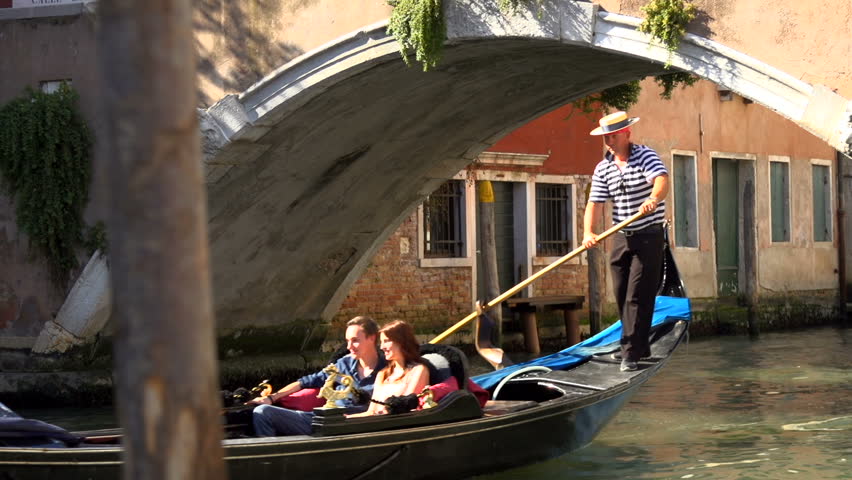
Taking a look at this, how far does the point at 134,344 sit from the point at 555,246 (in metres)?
8.95

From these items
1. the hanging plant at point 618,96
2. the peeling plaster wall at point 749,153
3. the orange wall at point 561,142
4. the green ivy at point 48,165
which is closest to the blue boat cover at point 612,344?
the hanging plant at point 618,96

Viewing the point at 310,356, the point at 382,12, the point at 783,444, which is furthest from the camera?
the point at 310,356

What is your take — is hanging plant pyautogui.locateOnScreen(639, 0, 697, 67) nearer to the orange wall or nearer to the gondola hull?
the gondola hull

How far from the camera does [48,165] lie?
240 inches

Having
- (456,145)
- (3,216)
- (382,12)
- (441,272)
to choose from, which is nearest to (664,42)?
(382,12)

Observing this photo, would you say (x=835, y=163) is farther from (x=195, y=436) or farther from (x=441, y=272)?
(x=195, y=436)

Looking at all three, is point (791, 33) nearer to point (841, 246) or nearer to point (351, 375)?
point (351, 375)

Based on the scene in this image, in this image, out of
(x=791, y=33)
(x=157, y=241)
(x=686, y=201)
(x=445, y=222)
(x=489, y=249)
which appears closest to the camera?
(x=157, y=241)

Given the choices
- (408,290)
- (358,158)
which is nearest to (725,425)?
(358,158)

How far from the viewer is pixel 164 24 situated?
4.35ft

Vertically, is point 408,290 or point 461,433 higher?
point 408,290

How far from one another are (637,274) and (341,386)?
3.85ft

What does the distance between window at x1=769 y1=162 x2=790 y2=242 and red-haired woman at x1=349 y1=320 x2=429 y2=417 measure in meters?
8.93

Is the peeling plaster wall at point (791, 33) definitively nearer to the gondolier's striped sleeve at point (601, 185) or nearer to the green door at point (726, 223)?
the gondolier's striped sleeve at point (601, 185)
